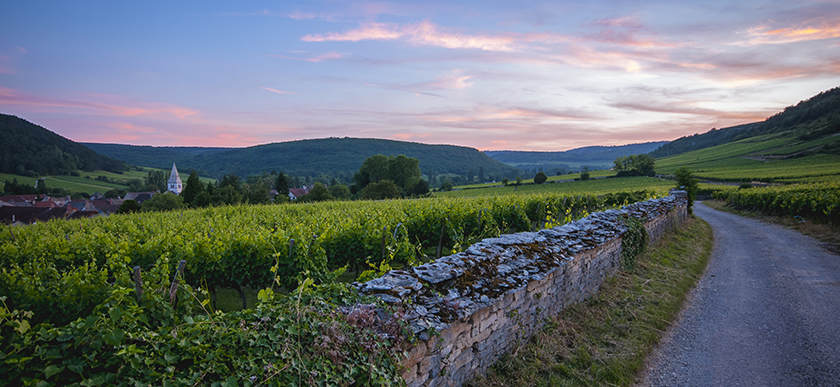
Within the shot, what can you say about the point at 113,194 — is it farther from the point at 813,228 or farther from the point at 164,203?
the point at 813,228

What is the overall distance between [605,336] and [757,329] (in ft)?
9.21

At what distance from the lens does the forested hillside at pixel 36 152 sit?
293 ft

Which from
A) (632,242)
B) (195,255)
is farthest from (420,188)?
(195,255)

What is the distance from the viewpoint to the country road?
15.5 feet

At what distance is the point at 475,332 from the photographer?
4.04 metres

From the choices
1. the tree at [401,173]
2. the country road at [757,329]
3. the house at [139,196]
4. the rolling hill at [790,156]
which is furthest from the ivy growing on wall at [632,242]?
the house at [139,196]

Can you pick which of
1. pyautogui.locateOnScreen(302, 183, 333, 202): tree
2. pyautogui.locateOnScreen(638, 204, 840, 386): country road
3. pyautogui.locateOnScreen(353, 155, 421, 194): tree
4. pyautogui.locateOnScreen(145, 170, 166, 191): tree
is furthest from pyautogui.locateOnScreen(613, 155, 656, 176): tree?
pyautogui.locateOnScreen(145, 170, 166, 191): tree

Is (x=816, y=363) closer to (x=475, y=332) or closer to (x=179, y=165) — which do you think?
(x=475, y=332)

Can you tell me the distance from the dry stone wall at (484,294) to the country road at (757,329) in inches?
60.2

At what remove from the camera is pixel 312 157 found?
537 ft

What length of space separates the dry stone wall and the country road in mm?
1529

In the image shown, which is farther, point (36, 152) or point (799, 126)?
point (799, 126)

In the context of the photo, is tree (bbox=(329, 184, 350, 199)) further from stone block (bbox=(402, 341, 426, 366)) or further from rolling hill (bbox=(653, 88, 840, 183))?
stone block (bbox=(402, 341, 426, 366))

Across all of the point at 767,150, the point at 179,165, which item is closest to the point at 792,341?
the point at 767,150
